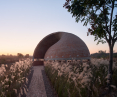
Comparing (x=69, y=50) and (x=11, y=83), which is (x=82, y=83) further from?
(x=69, y=50)

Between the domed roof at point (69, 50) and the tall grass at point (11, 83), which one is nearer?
the tall grass at point (11, 83)

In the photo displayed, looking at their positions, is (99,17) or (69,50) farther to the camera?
(69,50)

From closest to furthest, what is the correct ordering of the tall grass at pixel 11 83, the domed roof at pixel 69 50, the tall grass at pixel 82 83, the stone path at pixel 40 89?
1. the tall grass at pixel 82 83
2. the tall grass at pixel 11 83
3. the stone path at pixel 40 89
4. the domed roof at pixel 69 50

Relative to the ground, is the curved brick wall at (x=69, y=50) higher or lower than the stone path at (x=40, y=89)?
higher

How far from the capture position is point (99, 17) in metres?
5.19

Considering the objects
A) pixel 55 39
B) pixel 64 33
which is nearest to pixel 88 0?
pixel 64 33

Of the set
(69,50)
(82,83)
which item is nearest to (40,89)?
(82,83)

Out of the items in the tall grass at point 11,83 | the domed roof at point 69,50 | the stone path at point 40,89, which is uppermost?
the domed roof at point 69,50

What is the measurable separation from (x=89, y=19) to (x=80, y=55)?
1127 centimetres

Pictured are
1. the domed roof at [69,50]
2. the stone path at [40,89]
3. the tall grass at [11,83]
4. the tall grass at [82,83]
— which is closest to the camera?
the tall grass at [82,83]

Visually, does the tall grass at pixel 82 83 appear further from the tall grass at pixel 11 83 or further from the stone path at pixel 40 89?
the tall grass at pixel 11 83

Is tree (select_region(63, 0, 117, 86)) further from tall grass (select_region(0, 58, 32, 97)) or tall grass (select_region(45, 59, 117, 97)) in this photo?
tall grass (select_region(0, 58, 32, 97))

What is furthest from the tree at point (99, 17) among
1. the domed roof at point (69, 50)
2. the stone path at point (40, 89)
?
the domed roof at point (69, 50)

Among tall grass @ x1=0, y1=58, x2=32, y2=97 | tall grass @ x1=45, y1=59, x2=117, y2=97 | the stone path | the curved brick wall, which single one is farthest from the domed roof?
tall grass @ x1=45, y1=59, x2=117, y2=97
